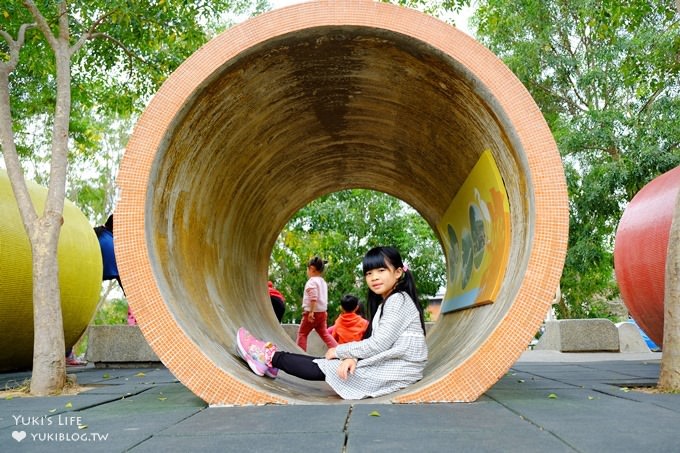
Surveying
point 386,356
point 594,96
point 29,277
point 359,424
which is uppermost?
point 594,96

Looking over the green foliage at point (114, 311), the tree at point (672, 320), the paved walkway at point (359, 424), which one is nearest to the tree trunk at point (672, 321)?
the tree at point (672, 320)

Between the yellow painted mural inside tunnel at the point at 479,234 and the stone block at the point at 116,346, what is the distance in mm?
4034

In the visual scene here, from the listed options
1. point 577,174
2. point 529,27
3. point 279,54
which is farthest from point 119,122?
point 279,54

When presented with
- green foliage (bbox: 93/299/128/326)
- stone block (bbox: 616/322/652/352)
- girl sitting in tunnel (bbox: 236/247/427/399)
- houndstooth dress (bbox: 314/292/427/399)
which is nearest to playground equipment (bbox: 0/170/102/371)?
girl sitting in tunnel (bbox: 236/247/427/399)

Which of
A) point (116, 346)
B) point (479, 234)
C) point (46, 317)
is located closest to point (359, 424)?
point (46, 317)

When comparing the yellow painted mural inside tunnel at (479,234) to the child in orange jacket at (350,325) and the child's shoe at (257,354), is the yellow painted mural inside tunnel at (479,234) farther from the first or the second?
the child's shoe at (257,354)

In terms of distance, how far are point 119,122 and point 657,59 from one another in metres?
17.6

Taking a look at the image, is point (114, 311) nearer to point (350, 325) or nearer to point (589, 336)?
point (350, 325)

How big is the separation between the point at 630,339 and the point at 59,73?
31.1 ft

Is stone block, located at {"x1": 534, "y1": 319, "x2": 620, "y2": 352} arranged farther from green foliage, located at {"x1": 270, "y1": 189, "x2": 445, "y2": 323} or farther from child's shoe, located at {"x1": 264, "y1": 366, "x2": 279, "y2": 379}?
child's shoe, located at {"x1": 264, "y1": 366, "x2": 279, "y2": 379}

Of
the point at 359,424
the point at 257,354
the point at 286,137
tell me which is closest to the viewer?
the point at 359,424

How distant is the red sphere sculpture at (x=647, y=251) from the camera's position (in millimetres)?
6715

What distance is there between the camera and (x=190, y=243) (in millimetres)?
5566

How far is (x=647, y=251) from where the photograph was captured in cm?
694
